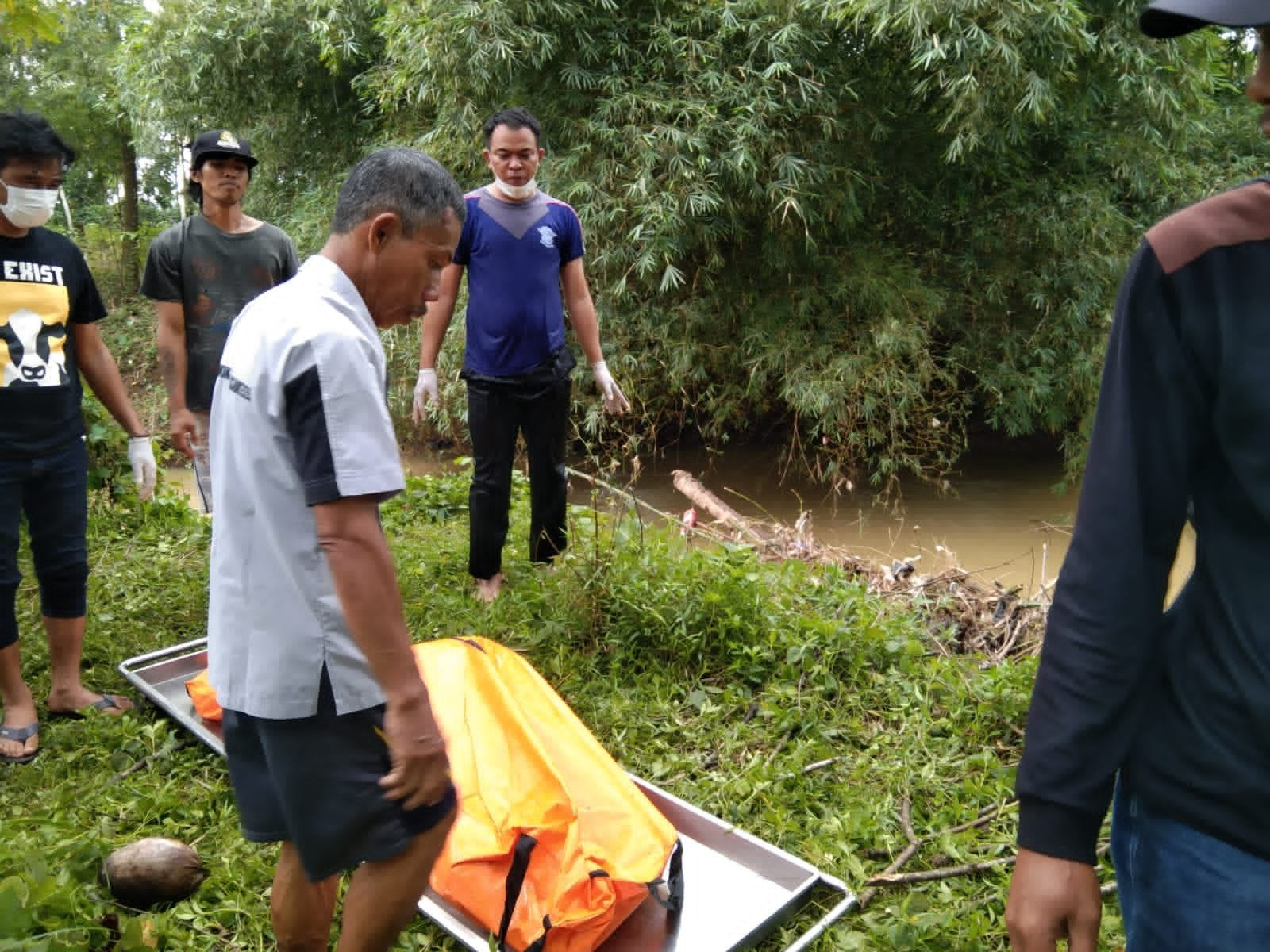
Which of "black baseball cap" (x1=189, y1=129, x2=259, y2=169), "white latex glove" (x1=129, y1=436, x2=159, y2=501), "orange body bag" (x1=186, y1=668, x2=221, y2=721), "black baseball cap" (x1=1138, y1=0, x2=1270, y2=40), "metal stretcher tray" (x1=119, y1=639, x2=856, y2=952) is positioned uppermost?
"black baseball cap" (x1=1138, y1=0, x2=1270, y2=40)

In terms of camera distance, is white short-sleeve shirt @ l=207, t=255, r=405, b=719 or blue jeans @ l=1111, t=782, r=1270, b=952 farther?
white short-sleeve shirt @ l=207, t=255, r=405, b=719

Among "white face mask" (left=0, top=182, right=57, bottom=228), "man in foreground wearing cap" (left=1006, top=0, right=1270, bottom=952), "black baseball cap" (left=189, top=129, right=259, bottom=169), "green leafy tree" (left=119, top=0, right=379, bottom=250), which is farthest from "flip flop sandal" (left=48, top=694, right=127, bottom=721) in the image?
"green leafy tree" (left=119, top=0, right=379, bottom=250)

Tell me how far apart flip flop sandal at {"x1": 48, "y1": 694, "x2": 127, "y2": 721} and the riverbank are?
0.24 feet

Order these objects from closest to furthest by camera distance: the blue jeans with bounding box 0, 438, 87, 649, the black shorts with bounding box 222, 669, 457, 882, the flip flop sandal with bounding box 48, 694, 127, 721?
the black shorts with bounding box 222, 669, 457, 882 < the blue jeans with bounding box 0, 438, 87, 649 < the flip flop sandal with bounding box 48, 694, 127, 721

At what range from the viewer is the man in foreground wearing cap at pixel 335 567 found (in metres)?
1.64

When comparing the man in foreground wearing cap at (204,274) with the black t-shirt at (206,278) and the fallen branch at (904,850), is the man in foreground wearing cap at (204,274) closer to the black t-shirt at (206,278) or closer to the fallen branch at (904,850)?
the black t-shirt at (206,278)

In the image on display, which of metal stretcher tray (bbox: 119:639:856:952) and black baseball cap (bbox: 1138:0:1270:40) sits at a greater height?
black baseball cap (bbox: 1138:0:1270:40)

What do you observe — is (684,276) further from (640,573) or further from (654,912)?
(654,912)

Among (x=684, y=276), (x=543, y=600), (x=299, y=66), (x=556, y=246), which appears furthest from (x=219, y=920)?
(x=299, y=66)

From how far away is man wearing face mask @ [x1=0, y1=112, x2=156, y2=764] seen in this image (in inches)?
125

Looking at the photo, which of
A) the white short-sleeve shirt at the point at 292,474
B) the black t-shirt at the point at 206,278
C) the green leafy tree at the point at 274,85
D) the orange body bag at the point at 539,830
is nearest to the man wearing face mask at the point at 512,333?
the black t-shirt at the point at 206,278

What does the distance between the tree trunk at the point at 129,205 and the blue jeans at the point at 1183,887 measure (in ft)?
68.5

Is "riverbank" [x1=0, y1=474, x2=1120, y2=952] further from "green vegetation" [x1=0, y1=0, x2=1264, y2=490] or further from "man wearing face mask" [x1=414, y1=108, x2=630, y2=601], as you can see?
"green vegetation" [x1=0, y1=0, x2=1264, y2=490]

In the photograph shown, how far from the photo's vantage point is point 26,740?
134 inches
